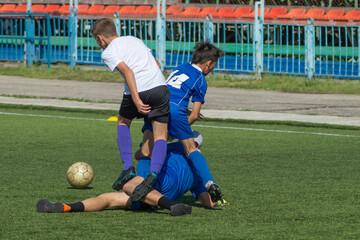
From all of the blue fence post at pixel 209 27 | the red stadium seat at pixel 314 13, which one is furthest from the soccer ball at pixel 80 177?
the red stadium seat at pixel 314 13

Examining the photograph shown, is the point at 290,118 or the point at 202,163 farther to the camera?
the point at 290,118

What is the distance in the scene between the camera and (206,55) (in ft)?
23.9

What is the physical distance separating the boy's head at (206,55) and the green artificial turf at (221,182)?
1.19 meters

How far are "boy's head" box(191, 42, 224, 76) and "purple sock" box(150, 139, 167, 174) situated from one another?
1.00 metres

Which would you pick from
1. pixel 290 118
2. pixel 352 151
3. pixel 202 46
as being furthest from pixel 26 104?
pixel 202 46

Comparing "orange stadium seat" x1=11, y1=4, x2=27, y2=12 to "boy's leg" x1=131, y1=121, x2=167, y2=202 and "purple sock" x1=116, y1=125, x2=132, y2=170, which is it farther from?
"boy's leg" x1=131, y1=121, x2=167, y2=202

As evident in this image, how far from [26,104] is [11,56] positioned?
12029 mm

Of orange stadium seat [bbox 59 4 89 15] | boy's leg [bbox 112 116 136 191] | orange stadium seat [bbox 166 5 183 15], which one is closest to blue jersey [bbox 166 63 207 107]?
boy's leg [bbox 112 116 136 191]

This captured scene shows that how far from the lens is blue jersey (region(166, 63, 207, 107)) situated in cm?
714

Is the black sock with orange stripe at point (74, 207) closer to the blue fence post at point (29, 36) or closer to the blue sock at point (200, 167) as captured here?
the blue sock at point (200, 167)

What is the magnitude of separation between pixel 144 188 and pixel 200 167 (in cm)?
65

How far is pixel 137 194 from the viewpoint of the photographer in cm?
620

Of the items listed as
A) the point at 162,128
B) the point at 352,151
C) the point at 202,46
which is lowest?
the point at 352,151

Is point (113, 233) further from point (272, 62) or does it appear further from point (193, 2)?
point (193, 2)
